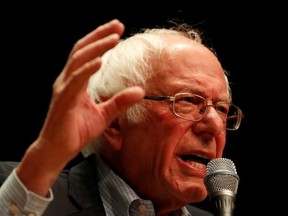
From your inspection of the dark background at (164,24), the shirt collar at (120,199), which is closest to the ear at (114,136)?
the shirt collar at (120,199)

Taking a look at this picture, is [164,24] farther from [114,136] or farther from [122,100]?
[122,100]

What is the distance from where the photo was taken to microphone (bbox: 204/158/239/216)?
170cm

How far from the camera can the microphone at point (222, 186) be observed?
1695mm

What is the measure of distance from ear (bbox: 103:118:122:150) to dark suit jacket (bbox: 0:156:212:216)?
127 mm

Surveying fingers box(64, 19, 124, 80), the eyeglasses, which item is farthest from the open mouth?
fingers box(64, 19, 124, 80)

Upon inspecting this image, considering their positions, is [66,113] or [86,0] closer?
[66,113]

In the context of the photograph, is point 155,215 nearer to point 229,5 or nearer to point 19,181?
point 19,181

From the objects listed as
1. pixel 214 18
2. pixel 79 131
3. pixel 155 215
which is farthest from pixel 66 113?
pixel 214 18

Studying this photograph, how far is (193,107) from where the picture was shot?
2307mm

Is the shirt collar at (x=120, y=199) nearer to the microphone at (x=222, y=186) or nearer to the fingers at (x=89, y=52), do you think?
the microphone at (x=222, y=186)

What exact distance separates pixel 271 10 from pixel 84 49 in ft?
7.52

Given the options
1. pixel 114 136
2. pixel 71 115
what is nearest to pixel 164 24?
pixel 114 136

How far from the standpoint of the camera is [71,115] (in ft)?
4.98

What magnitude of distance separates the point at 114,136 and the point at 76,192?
0.97 feet
